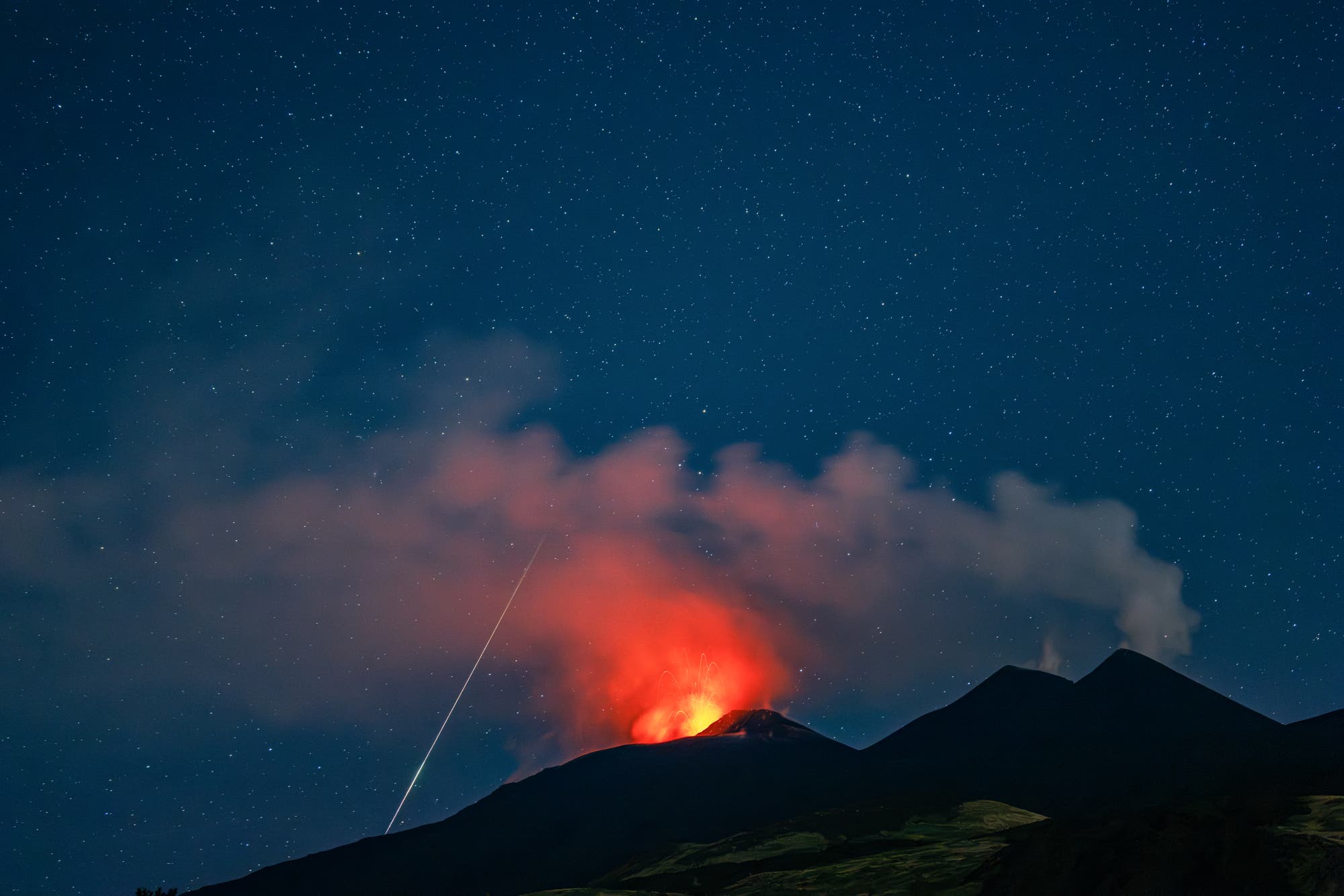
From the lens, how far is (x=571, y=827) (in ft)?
536

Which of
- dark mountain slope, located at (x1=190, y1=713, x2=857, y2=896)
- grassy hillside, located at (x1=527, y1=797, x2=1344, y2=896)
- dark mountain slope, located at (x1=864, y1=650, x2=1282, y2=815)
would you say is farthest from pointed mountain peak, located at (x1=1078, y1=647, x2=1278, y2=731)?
grassy hillside, located at (x1=527, y1=797, x2=1344, y2=896)

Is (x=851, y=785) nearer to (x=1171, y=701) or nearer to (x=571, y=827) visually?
Result: (x=571, y=827)

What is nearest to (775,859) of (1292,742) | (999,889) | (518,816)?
(999,889)

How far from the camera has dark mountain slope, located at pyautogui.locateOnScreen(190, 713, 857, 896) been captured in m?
143

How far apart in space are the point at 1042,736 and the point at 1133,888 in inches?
6091

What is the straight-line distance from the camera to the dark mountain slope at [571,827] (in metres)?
Result: 143

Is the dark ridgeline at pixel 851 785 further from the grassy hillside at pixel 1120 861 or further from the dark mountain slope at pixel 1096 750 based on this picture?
the grassy hillside at pixel 1120 861

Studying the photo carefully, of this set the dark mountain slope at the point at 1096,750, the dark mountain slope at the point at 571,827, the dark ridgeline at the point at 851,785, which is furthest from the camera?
the dark mountain slope at the point at 571,827

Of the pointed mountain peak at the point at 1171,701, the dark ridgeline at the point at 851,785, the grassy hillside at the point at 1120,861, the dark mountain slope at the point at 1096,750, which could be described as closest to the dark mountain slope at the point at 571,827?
the dark ridgeline at the point at 851,785

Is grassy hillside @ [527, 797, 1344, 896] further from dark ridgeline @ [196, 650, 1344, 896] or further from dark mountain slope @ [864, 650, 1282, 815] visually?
dark mountain slope @ [864, 650, 1282, 815]

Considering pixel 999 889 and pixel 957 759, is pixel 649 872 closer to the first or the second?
pixel 999 889

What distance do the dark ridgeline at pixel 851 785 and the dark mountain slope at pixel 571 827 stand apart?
46 cm

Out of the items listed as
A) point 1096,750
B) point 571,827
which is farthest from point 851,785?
point 571,827

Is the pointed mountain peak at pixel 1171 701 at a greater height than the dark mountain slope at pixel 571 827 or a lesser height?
greater
